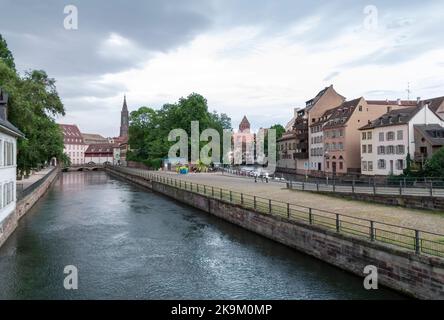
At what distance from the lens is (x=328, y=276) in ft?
58.2

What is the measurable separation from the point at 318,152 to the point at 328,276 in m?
63.1

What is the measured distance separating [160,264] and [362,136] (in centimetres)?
5307

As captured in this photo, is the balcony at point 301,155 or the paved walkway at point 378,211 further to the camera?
the balcony at point 301,155

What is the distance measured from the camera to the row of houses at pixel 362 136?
180 ft

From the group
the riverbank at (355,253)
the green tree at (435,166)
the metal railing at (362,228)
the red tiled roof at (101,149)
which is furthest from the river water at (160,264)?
the red tiled roof at (101,149)

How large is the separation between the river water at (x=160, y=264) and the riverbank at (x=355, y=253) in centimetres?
54

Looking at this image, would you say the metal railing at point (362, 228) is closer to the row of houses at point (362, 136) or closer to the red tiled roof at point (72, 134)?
the row of houses at point (362, 136)

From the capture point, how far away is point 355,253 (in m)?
17.2

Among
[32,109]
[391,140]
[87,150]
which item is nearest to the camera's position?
[32,109]

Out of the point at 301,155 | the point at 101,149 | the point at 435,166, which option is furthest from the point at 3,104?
the point at 101,149

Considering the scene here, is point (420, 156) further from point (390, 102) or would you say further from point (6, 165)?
point (6, 165)

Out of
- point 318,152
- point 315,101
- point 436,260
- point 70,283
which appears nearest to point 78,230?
point 70,283

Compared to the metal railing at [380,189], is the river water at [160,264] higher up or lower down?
lower down
